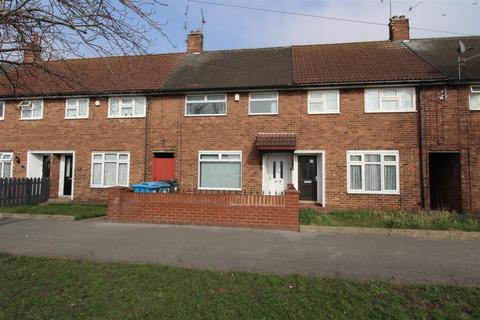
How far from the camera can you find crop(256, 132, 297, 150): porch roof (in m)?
11.9

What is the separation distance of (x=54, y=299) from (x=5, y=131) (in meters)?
14.7

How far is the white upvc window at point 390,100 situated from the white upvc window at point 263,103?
11.7ft

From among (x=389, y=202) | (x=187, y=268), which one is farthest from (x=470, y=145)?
(x=187, y=268)

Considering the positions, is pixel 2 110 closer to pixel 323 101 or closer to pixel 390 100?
pixel 323 101

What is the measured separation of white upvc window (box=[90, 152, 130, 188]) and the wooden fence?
80.5 inches

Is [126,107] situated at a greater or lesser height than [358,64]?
lesser

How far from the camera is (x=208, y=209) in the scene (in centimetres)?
881

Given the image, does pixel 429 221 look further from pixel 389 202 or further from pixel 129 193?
pixel 129 193

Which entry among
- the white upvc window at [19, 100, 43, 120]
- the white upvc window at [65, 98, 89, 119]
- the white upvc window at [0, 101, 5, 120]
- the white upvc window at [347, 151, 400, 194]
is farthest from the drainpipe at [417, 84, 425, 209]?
the white upvc window at [0, 101, 5, 120]

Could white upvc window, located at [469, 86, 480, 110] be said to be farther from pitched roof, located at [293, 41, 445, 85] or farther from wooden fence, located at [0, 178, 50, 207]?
wooden fence, located at [0, 178, 50, 207]

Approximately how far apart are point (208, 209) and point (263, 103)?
19.4ft

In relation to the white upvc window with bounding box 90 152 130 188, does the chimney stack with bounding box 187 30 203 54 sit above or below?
above

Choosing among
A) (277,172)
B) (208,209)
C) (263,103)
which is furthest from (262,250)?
(263,103)

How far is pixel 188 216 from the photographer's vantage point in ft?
29.3
